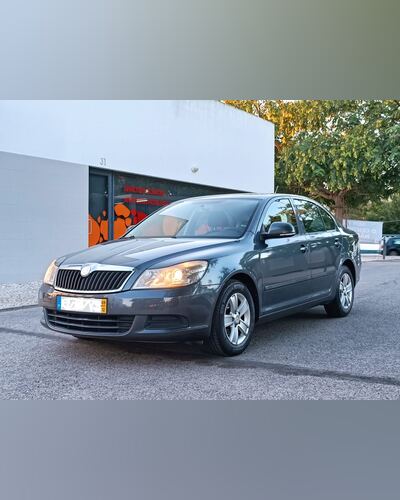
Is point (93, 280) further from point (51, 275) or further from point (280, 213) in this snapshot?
point (280, 213)

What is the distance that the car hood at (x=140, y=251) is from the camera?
4.84m

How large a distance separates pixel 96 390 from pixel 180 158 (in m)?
12.7

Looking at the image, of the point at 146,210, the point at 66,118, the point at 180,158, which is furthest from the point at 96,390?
the point at 180,158

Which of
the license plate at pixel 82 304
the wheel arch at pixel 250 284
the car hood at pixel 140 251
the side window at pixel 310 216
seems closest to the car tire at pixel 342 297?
the side window at pixel 310 216

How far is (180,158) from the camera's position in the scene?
53.5 ft

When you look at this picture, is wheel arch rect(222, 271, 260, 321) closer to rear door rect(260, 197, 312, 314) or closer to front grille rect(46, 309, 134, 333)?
rear door rect(260, 197, 312, 314)

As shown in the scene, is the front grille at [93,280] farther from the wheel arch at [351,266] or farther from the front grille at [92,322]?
the wheel arch at [351,266]

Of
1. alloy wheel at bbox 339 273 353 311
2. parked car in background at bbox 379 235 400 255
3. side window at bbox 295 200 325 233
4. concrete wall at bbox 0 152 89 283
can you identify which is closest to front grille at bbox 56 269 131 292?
side window at bbox 295 200 325 233

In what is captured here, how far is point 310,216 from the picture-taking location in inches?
272

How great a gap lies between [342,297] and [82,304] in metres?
3.75

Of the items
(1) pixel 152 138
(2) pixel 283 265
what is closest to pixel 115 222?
(1) pixel 152 138

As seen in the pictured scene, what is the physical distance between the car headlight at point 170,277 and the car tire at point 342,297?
9.59 feet

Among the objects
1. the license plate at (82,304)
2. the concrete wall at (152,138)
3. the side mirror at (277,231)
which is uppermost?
the concrete wall at (152,138)
